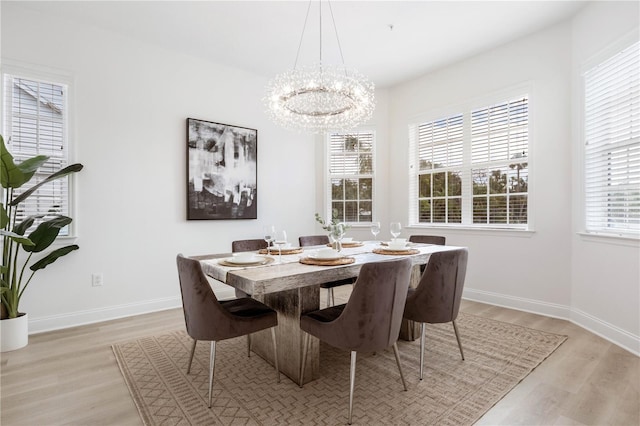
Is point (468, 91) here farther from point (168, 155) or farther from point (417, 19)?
point (168, 155)

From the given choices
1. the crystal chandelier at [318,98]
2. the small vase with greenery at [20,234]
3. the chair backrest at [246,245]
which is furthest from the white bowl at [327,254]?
the small vase with greenery at [20,234]

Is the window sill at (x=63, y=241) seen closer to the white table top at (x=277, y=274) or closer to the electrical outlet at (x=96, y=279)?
the electrical outlet at (x=96, y=279)

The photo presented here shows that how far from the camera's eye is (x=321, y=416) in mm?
1830

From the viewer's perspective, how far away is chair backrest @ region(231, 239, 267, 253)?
305 cm

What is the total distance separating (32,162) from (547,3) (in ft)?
15.2

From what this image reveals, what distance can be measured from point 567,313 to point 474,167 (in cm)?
187

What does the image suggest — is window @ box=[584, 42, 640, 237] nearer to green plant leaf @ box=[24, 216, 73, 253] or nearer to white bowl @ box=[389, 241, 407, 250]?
white bowl @ box=[389, 241, 407, 250]

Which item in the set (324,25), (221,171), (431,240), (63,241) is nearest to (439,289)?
(431,240)

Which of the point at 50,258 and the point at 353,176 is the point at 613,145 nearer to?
the point at 353,176

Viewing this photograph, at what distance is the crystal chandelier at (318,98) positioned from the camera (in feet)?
9.17

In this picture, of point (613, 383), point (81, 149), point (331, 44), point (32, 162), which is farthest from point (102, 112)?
point (613, 383)

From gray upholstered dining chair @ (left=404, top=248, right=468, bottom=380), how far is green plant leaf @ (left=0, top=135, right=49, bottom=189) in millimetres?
3110

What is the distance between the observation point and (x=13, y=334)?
2768 mm

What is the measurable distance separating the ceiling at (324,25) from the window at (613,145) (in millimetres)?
778
